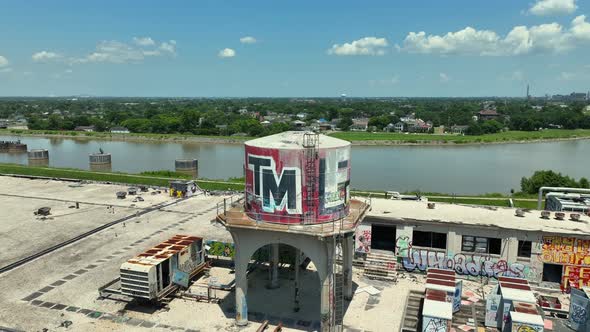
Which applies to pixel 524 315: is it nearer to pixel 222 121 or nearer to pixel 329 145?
pixel 329 145

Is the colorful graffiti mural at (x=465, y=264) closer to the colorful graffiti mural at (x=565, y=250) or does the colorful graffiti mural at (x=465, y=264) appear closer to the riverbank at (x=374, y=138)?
the colorful graffiti mural at (x=565, y=250)

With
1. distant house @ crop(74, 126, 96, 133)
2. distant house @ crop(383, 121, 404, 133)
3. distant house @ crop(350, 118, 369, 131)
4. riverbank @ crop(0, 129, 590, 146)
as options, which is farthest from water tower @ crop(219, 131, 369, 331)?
distant house @ crop(74, 126, 96, 133)

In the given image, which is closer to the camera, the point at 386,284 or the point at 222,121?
the point at 386,284

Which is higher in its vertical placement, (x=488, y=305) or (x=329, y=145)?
(x=329, y=145)

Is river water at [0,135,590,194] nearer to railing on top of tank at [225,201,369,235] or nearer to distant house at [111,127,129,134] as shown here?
distant house at [111,127,129,134]

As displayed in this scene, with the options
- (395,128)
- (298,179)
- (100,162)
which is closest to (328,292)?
(298,179)

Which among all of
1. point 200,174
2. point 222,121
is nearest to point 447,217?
point 200,174
